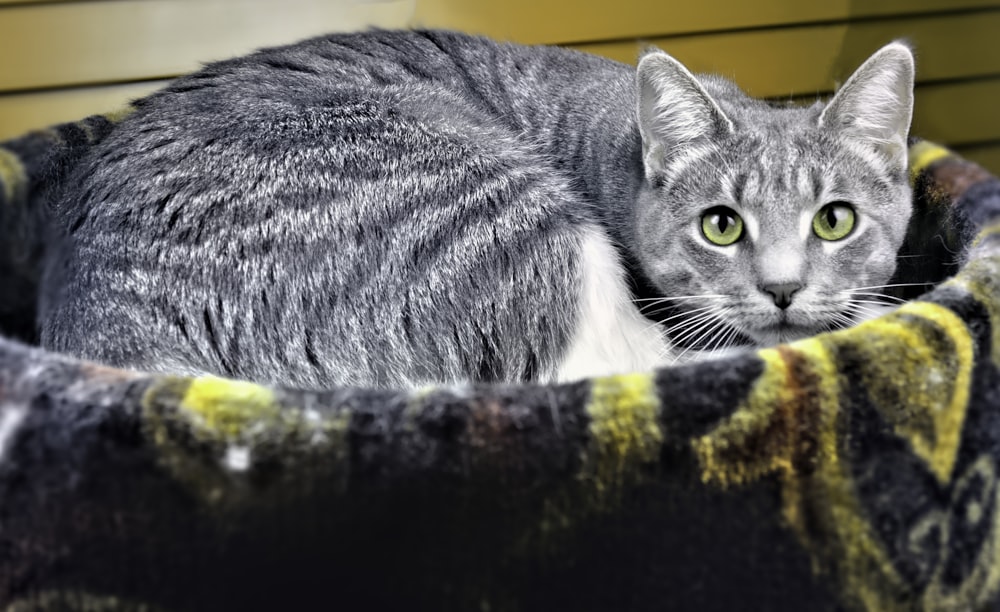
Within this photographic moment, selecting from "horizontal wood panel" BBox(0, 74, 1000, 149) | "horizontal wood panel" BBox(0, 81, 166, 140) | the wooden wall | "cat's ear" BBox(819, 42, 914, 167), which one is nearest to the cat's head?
"cat's ear" BBox(819, 42, 914, 167)

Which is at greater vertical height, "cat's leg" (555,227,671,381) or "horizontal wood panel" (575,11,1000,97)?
"horizontal wood panel" (575,11,1000,97)

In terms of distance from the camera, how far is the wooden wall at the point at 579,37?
2.15 m

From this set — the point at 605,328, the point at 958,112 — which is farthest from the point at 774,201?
the point at 958,112

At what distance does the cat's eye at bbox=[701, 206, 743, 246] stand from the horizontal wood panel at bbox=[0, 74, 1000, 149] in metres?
1.27

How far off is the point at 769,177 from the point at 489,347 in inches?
24.5

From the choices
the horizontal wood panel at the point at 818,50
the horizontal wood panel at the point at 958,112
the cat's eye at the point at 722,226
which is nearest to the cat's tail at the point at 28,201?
the cat's eye at the point at 722,226

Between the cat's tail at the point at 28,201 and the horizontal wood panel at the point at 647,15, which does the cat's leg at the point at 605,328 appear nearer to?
the cat's tail at the point at 28,201

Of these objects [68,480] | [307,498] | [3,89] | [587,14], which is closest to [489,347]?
[307,498]

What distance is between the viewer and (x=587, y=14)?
96.9 inches

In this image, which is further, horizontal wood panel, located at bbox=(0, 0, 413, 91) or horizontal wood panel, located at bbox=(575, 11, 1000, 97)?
horizontal wood panel, located at bbox=(575, 11, 1000, 97)

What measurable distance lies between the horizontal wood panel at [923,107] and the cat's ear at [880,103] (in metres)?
1.05

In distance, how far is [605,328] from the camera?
1.48 metres

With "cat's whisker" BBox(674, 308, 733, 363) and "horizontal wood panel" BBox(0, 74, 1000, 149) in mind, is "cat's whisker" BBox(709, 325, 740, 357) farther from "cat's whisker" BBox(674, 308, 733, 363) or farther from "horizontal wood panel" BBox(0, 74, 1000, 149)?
"horizontal wood panel" BBox(0, 74, 1000, 149)

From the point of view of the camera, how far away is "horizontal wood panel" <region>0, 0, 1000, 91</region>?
2129mm
